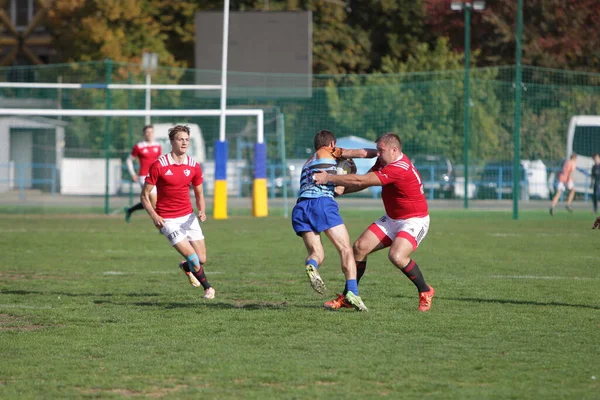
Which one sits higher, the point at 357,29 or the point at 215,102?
the point at 357,29

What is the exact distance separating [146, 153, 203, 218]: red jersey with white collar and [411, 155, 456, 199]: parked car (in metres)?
19.3

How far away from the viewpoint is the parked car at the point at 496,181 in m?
29.1

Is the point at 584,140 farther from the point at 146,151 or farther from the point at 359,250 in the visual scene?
the point at 359,250

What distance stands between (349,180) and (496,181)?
20382 mm

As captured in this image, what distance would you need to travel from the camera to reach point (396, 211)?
33.9 feet

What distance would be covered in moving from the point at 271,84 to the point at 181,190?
2035 cm

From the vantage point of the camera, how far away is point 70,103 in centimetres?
3041

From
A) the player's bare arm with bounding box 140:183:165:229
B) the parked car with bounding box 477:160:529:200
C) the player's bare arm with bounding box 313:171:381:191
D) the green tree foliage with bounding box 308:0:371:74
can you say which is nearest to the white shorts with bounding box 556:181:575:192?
the parked car with bounding box 477:160:529:200

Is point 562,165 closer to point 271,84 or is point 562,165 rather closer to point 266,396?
point 271,84

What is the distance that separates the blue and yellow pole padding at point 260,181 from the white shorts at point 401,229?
15.1 metres

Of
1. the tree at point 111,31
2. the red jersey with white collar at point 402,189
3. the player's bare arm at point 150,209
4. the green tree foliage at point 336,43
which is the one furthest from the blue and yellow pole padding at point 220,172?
the green tree foliage at point 336,43

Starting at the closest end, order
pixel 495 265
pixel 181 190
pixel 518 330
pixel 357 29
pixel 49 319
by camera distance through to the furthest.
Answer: pixel 518 330 → pixel 49 319 → pixel 181 190 → pixel 495 265 → pixel 357 29

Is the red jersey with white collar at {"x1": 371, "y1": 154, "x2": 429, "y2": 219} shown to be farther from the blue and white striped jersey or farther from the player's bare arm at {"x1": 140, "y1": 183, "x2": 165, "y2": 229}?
the player's bare arm at {"x1": 140, "y1": 183, "x2": 165, "y2": 229}

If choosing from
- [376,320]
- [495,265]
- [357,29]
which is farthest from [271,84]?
[376,320]
